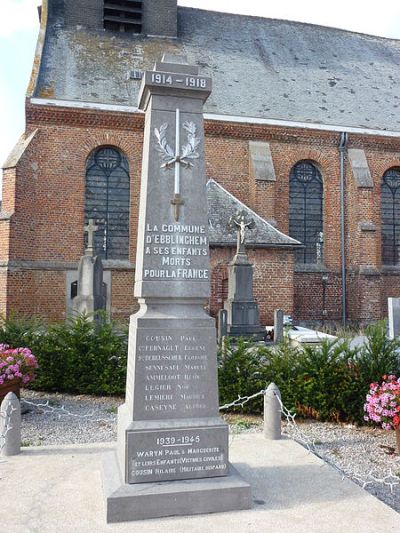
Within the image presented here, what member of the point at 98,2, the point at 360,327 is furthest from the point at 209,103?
the point at 360,327

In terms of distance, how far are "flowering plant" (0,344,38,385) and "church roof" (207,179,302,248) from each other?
317 inches

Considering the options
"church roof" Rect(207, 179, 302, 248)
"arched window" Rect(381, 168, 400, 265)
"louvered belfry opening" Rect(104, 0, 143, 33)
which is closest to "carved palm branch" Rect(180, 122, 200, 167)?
"church roof" Rect(207, 179, 302, 248)

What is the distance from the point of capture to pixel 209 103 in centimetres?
1683

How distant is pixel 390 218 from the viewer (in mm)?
18344

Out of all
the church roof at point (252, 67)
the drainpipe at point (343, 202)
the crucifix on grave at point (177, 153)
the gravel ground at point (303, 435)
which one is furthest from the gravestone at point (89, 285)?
the drainpipe at point (343, 202)

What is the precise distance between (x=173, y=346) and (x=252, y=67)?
1734cm

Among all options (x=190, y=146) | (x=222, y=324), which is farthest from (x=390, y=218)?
(x=190, y=146)

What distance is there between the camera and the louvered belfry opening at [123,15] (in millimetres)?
18250

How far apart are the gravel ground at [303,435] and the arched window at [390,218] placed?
1316 cm

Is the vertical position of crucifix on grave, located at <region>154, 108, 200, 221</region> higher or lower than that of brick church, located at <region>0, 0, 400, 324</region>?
lower

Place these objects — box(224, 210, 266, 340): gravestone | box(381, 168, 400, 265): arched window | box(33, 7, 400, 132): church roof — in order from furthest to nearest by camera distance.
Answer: box(381, 168, 400, 265): arched window
box(33, 7, 400, 132): church roof
box(224, 210, 266, 340): gravestone

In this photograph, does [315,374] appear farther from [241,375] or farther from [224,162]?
[224,162]

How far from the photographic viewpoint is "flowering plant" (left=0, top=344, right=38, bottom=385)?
622cm

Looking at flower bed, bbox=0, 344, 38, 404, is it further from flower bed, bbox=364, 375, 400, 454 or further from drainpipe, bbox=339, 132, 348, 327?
drainpipe, bbox=339, 132, 348, 327
